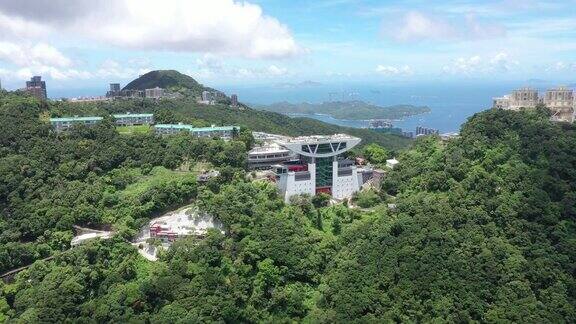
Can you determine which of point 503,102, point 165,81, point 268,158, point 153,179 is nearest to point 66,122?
point 153,179

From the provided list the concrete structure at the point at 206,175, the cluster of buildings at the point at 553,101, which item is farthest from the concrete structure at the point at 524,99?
the concrete structure at the point at 206,175

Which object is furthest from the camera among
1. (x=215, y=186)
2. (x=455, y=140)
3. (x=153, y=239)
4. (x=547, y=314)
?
(x=455, y=140)

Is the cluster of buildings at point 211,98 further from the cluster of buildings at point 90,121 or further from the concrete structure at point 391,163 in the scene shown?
the concrete structure at point 391,163

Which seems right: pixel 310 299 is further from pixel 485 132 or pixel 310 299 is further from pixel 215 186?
pixel 485 132

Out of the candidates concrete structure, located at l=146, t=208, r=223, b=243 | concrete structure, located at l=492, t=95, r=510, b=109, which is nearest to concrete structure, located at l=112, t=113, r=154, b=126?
concrete structure, located at l=146, t=208, r=223, b=243

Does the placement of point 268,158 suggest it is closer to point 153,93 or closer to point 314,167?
point 314,167

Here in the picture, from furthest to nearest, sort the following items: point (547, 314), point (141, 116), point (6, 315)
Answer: point (141, 116) → point (6, 315) → point (547, 314)

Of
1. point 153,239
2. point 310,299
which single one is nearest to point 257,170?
point 153,239
